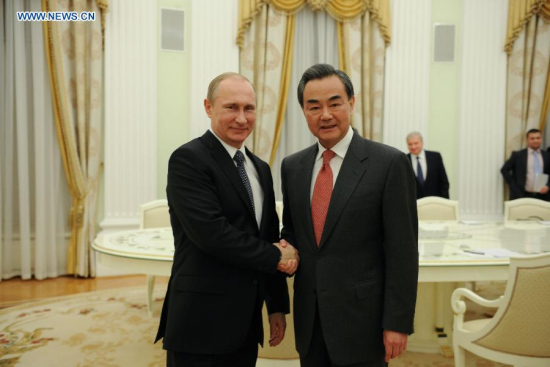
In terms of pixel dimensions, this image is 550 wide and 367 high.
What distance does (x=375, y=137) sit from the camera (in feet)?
18.2

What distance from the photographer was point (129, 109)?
5.12 meters

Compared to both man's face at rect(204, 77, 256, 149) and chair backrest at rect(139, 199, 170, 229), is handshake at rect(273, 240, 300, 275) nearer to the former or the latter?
man's face at rect(204, 77, 256, 149)

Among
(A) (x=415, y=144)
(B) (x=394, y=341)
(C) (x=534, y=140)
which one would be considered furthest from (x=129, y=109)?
(C) (x=534, y=140)

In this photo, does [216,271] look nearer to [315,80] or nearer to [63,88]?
[315,80]

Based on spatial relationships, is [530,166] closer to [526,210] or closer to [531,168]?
[531,168]

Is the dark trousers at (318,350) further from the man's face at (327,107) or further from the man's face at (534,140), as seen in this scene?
the man's face at (534,140)

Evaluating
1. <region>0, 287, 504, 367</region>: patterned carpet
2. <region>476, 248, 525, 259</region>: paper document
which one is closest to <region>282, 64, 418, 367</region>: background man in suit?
<region>0, 287, 504, 367</region>: patterned carpet

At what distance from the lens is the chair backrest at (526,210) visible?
13.4 feet

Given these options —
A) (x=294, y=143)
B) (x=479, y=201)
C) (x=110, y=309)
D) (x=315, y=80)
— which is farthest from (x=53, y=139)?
(x=479, y=201)

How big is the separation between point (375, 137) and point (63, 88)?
3.47 meters

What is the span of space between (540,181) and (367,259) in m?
4.78

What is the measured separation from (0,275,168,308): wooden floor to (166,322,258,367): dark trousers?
3244 millimetres

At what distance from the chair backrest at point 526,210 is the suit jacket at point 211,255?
11.0 ft

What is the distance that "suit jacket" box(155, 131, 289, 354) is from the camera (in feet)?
4.49
